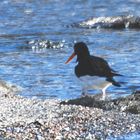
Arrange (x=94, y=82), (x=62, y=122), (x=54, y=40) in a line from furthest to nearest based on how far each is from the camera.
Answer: (x=54, y=40)
(x=94, y=82)
(x=62, y=122)

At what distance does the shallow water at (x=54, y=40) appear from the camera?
17797 millimetres

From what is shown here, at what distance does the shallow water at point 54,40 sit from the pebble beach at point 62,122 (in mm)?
3940

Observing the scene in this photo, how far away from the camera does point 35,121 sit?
35.3 feet

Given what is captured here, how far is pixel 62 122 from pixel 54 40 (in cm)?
1575

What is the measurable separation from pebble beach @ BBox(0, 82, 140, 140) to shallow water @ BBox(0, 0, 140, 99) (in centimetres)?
394

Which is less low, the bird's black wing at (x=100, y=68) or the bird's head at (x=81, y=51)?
the bird's head at (x=81, y=51)

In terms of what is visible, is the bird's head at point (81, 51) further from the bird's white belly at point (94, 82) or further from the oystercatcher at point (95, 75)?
the bird's white belly at point (94, 82)

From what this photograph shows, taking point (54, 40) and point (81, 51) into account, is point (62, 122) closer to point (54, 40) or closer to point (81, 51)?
point (81, 51)

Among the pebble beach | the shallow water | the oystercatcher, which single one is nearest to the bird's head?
the oystercatcher

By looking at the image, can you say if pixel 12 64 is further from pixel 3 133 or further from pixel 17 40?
pixel 3 133

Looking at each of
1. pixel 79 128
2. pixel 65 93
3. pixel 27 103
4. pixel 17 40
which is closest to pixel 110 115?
pixel 79 128

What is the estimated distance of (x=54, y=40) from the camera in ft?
87.1

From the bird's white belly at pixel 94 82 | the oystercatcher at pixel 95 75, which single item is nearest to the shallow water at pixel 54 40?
the oystercatcher at pixel 95 75

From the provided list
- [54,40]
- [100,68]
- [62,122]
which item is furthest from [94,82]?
[54,40]
